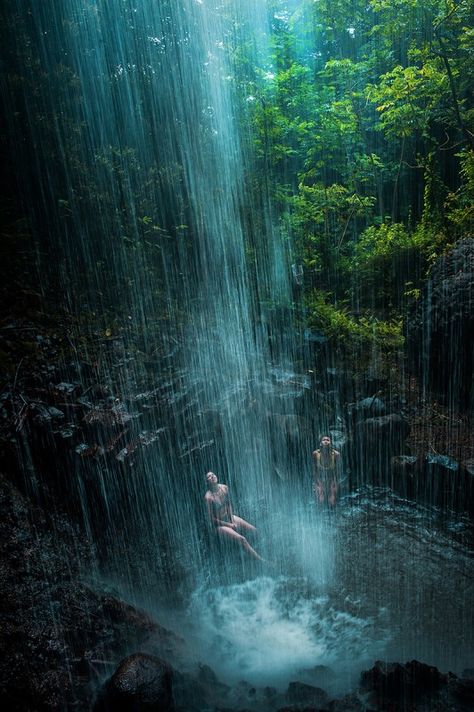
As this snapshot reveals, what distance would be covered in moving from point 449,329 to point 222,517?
7046 millimetres

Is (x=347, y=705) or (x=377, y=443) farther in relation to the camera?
(x=377, y=443)

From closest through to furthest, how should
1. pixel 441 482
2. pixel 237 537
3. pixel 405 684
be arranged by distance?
1. pixel 405 684
2. pixel 237 537
3. pixel 441 482

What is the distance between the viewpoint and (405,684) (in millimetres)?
4023

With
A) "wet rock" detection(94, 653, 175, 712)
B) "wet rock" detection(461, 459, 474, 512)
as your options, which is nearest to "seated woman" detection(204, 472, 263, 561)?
"wet rock" detection(94, 653, 175, 712)

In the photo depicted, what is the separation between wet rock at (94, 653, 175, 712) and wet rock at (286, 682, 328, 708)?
1.28 metres

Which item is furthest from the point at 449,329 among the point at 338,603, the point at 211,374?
the point at 338,603

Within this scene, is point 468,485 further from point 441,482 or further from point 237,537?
point 237,537

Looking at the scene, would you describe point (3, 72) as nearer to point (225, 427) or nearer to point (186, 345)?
point (186, 345)

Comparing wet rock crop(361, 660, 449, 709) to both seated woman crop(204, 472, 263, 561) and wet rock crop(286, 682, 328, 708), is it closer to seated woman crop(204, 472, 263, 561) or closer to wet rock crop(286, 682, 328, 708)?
wet rock crop(286, 682, 328, 708)

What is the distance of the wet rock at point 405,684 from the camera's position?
3945mm

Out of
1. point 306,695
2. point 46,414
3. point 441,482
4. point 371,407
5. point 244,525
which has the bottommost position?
point 244,525

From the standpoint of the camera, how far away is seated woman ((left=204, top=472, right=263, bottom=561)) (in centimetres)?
682

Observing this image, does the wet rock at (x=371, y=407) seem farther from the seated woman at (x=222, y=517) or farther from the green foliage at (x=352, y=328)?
the seated woman at (x=222, y=517)

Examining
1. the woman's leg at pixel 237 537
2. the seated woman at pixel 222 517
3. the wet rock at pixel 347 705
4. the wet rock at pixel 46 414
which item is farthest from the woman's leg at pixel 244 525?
the wet rock at pixel 46 414
